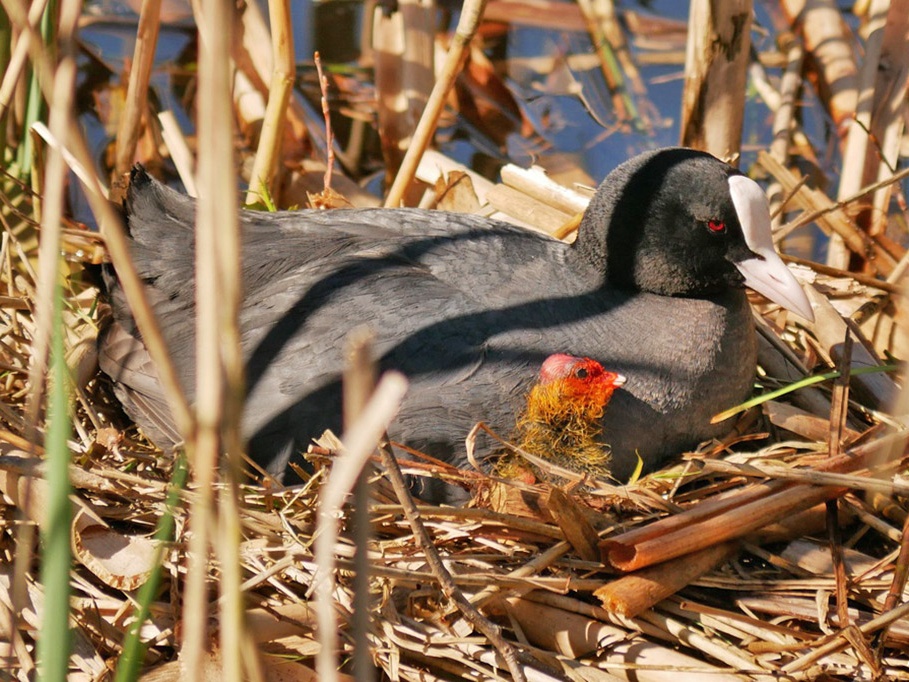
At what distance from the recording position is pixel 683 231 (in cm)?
246

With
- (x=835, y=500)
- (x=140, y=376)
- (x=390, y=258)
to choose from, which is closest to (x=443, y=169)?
(x=390, y=258)

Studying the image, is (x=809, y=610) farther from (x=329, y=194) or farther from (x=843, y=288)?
(x=329, y=194)

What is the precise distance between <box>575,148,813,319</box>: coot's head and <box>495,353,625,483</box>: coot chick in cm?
39

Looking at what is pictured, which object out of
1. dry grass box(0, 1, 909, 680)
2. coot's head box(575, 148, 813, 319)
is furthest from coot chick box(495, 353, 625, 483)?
coot's head box(575, 148, 813, 319)

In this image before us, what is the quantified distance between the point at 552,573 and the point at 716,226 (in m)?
0.89

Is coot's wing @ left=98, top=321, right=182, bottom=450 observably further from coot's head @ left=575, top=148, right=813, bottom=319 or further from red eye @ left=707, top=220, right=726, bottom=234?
red eye @ left=707, top=220, right=726, bottom=234

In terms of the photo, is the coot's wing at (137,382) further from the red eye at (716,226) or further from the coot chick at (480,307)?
the red eye at (716,226)

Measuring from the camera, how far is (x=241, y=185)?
12.7 ft

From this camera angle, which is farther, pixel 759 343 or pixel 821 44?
pixel 821 44

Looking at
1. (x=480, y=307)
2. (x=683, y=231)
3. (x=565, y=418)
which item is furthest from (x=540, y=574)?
(x=683, y=231)

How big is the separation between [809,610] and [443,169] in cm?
192

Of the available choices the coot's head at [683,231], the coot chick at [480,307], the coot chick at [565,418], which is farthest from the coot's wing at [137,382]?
the coot's head at [683,231]

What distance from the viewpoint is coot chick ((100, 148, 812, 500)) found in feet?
7.47

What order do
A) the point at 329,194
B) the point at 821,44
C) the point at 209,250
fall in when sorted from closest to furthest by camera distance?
1. the point at 209,250
2. the point at 329,194
3. the point at 821,44
